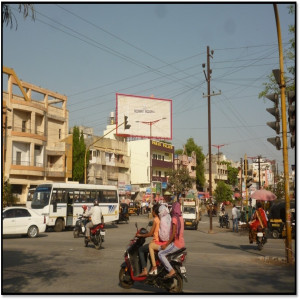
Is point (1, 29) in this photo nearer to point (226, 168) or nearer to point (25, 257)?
point (25, 257)

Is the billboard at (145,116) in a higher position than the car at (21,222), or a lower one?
higher

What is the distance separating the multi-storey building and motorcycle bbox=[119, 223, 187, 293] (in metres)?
34.0

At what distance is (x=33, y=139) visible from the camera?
152 feet

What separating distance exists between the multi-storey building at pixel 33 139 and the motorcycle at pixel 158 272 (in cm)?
3400

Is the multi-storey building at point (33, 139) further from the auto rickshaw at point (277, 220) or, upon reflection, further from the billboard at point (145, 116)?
the auto rickshaw at point (277, 220)

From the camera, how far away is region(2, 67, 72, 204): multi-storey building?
43781 millimetres

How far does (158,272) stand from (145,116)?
63.3m


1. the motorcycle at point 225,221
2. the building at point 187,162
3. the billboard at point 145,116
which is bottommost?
the motorcycle at point 225,221

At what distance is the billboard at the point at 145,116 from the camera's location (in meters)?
69.6

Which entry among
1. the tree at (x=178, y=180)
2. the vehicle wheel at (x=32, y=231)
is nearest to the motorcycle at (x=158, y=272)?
the vehicle wheel at (x=32, y=231)

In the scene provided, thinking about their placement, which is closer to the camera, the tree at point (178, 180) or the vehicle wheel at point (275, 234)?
the vehicle wheel at point (275, 234)

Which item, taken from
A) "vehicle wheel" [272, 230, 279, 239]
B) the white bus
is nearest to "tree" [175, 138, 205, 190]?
the white bus

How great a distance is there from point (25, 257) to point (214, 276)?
6.73 meters

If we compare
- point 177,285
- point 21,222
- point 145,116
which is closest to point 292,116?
point 177,285
